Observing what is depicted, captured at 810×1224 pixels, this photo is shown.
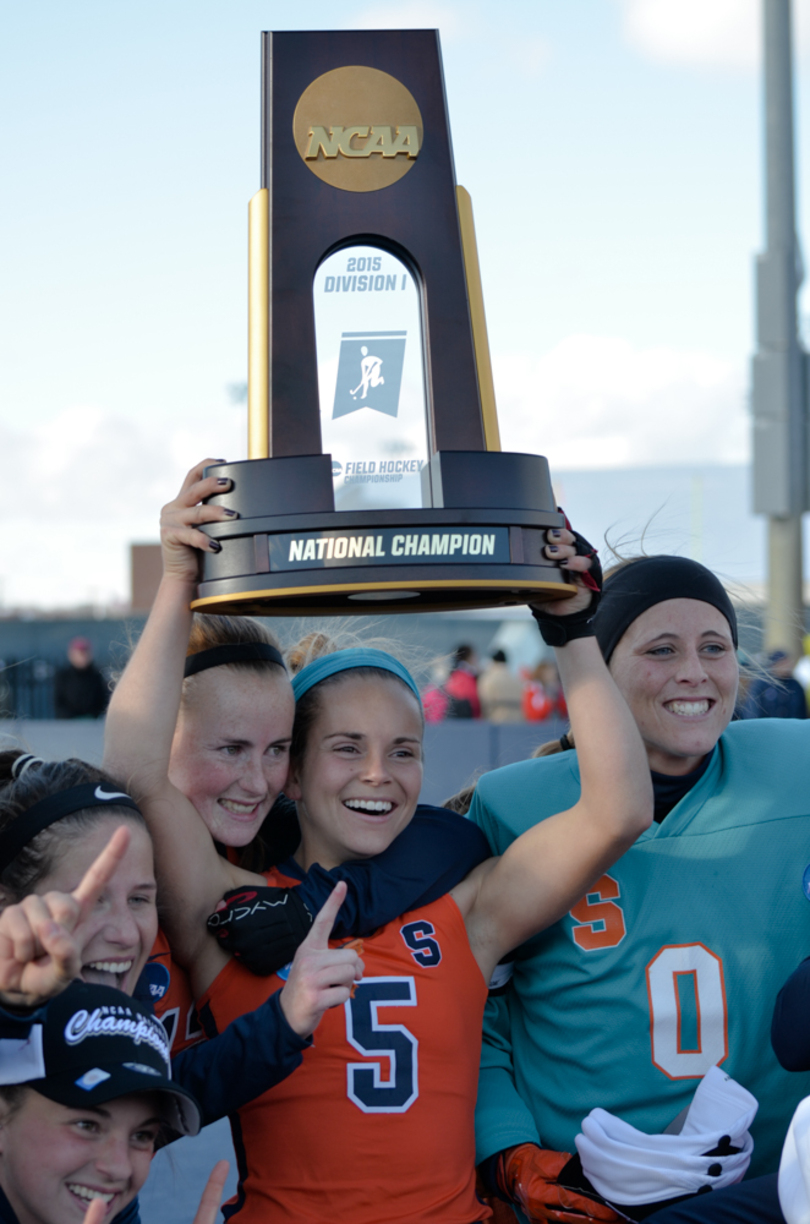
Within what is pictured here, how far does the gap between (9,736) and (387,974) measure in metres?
0.84

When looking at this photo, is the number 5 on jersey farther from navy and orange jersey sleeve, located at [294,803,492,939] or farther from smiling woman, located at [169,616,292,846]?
smiling woman, located at [169,616,292,846]

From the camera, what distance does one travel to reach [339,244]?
1.77m

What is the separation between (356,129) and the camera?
1.78 meters

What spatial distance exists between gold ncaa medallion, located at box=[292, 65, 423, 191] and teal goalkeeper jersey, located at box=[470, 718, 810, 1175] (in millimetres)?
1193

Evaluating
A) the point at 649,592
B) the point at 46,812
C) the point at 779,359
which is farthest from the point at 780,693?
the point at 46,812

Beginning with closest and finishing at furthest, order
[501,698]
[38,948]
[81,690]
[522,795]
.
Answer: [38,948] → [522,795] → [81,690] → [501,698]

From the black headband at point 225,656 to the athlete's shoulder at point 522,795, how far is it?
539mm

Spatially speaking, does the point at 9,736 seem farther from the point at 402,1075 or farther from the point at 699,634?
the point at 699,634

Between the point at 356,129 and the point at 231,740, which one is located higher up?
the point at 356,129

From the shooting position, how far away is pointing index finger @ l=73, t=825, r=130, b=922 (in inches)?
54.7

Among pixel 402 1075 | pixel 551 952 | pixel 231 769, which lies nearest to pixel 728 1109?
pixel 551 952

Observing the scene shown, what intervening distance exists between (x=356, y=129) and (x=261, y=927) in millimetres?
1295

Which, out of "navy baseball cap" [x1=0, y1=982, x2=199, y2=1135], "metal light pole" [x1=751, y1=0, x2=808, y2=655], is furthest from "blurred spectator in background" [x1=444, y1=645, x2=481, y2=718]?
"navy baseball cap" [x1=0, y1=982, x2=199, y2=1135]

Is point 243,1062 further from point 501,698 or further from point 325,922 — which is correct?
point 501,698
